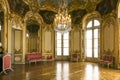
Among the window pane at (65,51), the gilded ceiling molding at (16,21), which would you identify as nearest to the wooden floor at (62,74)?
the gilded ceiling molding at (16,21)

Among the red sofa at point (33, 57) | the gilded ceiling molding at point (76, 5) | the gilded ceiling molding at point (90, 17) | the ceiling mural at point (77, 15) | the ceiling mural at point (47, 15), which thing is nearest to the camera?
the red sofa at point (33, 57)

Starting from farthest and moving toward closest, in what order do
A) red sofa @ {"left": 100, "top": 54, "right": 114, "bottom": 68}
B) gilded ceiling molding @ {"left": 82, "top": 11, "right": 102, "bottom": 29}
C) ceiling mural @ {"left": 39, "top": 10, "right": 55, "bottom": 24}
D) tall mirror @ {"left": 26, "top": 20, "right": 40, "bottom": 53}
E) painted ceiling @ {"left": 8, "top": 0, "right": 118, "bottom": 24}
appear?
tall mirror @ {"left": 26, "top": 20, "right": 40, "bottom": 53} < ceiling mural @ {"left": 39, "top": 10, "right": 55, "bottom": 24} < gilded ceiling molding @ {"left": 82, "top": 11, "right": 102, "bottom": 29} < painted ceiling @ {"left": 8, "top": 0, "right": 118, "bottom": 24} < red sofa @ {"left": 100, "top": 54, "right": 114, "bottom": 68}

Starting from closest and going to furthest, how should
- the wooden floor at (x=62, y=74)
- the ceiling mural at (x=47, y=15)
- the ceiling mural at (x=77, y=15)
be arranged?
the wooden floor at (x=62, y=74), the ceiling mural at (x=77, y=15), the ceiling mural at (x=47, y=15)

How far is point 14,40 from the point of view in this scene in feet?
42.7

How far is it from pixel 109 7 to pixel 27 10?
6.48m

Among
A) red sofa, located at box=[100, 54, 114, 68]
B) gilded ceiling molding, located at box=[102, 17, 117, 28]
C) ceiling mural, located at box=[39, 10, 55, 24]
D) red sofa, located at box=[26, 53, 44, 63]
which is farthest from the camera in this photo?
ceiling mural, located at box=[39, 10, 55, 24]

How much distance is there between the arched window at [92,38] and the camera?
46.3ft

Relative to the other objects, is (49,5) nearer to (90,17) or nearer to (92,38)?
(90,17)

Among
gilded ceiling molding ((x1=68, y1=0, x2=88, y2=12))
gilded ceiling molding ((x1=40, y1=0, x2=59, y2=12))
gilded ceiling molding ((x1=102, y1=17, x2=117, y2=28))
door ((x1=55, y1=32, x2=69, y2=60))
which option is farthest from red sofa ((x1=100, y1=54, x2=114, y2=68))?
gilded ceiling molding ((x1=40, y1=0, x2=59, y2=12))

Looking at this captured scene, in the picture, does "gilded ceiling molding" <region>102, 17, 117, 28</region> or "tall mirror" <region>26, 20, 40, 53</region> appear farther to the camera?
"tall mirror" <region>26, 20, 40, 53</region>

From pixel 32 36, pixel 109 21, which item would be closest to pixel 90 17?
pixel 109 21

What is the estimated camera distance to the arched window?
1412cm

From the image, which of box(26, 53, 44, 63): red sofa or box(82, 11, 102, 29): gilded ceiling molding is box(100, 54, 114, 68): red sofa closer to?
box(82, 11, 102, 29): gilded ceiling molding

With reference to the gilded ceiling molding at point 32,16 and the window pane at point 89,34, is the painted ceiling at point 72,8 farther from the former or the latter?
the window pane at point 89,34
